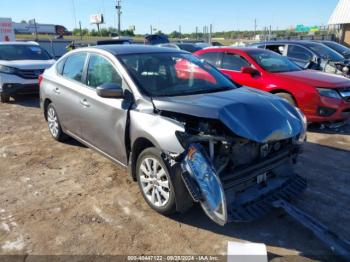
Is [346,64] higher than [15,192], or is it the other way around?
[346,64]

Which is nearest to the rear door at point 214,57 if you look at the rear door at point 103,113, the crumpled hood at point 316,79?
the crumpled hood at point 316,79

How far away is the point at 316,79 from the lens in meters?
6.83

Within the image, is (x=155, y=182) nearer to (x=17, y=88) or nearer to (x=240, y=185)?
(x=240, y=185)

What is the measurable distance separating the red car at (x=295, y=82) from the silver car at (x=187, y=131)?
8.65 feet

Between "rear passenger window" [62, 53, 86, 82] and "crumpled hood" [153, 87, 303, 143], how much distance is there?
1.71 metres

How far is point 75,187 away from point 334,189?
324 centimetres

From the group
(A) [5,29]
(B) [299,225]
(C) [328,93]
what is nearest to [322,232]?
(B) [299,225]

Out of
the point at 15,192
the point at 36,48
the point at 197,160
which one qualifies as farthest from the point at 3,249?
the point at 36,48

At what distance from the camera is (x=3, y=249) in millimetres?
3166

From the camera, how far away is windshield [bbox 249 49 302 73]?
745 centimetres

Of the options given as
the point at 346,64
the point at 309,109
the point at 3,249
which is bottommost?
the point at 3,249

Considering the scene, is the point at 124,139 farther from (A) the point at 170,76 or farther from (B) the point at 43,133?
(B) the point at 43,133

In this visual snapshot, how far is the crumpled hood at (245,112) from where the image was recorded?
330 cm

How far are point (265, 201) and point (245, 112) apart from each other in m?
0.93
